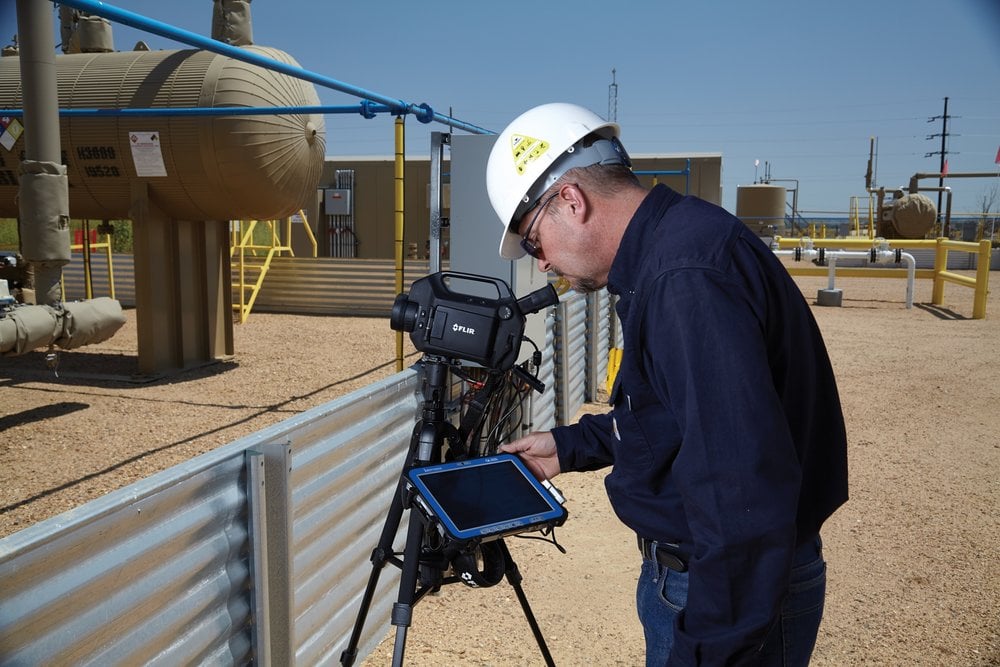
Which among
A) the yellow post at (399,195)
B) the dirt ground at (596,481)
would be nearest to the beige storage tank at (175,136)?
the dirt ground at (596,481)

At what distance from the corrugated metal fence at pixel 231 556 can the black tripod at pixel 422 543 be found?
28cm

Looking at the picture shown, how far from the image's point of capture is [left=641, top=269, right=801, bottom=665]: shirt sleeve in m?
1.18

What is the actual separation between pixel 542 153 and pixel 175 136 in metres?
7.44

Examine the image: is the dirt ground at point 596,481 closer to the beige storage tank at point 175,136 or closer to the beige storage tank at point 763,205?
the beige storage tank at point 175,136

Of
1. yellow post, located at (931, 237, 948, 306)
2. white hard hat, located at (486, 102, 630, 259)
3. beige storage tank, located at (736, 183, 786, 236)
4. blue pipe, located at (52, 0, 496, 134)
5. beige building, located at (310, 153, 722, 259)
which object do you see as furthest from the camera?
beige storage tank, located at (736, 183, 786, 236)

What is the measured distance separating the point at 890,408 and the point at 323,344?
684cm

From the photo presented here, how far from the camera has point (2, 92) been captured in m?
8.91

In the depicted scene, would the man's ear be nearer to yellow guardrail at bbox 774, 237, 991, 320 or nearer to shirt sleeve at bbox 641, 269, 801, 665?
shirt sleeve at bbox 641, 269, 801, 665

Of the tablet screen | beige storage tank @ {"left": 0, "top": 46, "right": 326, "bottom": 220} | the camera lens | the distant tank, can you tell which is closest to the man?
the tablet screen

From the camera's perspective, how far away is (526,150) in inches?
69.7

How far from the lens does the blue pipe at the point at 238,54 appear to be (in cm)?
400

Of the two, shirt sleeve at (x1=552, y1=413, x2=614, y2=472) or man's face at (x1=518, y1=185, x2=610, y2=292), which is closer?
man's face at (x1=518, y1=185, x2=610, y2=292)

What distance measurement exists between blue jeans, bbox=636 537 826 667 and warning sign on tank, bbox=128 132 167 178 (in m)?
7.89

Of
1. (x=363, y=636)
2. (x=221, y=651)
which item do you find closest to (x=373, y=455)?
(x=363, y=636)
